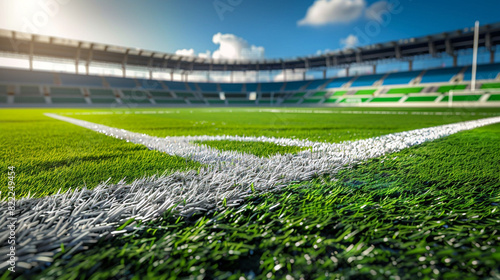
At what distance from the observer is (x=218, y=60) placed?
141 ft

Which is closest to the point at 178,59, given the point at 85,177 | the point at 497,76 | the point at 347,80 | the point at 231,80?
the point at 231,80

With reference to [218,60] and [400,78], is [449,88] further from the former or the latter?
[218,60]

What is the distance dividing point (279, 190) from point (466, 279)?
0.77 m

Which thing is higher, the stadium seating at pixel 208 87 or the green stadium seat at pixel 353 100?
the stadium seating at pixel 208 87

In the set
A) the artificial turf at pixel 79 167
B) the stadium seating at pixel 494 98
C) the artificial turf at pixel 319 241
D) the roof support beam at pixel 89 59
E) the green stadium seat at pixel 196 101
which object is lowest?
the artificial turf at pixel 319 241

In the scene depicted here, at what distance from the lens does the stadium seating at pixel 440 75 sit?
93.7ft

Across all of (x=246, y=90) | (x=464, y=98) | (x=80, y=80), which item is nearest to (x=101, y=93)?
(x=80, y=80)

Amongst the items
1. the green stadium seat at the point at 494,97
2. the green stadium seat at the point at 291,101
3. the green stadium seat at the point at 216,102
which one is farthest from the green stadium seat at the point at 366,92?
the green stadium seat at the point at 216,102

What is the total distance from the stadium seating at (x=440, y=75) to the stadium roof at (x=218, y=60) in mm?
2191

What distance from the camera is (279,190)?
1.29 metres

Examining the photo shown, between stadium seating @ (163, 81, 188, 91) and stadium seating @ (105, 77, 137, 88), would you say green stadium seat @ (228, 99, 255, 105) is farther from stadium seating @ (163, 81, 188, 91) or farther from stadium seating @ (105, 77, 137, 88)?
stadium seating @ (105, 77, 137, 88)

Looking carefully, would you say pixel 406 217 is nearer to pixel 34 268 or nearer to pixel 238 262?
pixel 238 262

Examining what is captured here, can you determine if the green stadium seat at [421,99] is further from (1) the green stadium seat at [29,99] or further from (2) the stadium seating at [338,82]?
(1) the green stadium seat at [29,99]

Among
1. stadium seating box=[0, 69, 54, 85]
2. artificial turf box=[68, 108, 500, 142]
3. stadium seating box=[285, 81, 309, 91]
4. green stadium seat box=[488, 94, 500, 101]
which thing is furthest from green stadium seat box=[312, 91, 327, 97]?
stadium seating box=[0, 69, 54, 85]
